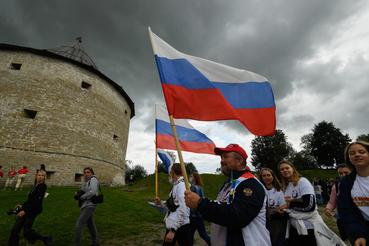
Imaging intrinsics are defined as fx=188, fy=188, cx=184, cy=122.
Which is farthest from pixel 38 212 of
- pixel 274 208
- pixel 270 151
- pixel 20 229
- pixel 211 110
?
pixel 270 151

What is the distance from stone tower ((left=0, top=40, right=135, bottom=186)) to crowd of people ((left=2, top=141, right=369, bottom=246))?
13.2 meters

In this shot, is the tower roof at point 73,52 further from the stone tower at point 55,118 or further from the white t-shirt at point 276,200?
the white t-shirt at point 276,200

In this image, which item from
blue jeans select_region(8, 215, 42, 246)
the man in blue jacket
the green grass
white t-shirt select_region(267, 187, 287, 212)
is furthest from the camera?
the green grass

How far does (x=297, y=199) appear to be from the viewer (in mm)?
3119

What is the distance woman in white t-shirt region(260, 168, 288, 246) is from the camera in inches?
125

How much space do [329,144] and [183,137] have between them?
145ft

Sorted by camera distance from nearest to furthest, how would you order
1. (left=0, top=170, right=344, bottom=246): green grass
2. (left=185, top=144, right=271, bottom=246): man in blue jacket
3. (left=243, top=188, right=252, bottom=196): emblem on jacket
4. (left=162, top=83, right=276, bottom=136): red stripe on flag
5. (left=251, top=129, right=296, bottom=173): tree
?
(left=185, top=144, right=271, bottom=246): man in blue jacket → (left=243, top=188, right=252, bottom=196): emblem on jacket → (left=162, top=83, right=276, bottom=136): red stripe on flag → (left=0, top=170, right=344, bottom=246): green grass → (left=251, top=129, right=296, bottom=173): tree

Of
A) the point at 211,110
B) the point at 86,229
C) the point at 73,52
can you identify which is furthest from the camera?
the point at 73,52

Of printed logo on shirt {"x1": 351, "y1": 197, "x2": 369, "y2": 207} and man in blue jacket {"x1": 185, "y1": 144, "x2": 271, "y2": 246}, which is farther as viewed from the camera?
printed logo on shirt {"x1": 351, "y1": 197, "x2": 369, "y2": 207}

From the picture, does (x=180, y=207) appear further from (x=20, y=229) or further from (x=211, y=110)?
(x=20, y=229)

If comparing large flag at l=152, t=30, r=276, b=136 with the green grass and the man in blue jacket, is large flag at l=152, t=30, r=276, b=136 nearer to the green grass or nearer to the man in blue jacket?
the man in blue jacket

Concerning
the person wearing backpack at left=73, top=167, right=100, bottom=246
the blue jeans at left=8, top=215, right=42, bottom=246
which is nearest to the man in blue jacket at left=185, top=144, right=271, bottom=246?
the person wearing backpack at left=73, top=167, right=100, bottom=246

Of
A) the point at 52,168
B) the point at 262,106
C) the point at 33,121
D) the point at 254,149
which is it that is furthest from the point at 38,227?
the point at 254,149

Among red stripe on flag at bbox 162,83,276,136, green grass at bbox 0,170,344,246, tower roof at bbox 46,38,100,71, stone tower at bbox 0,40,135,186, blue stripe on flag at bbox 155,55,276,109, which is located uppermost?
tower roof at bbox 46,38,100,71
